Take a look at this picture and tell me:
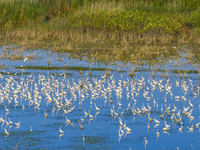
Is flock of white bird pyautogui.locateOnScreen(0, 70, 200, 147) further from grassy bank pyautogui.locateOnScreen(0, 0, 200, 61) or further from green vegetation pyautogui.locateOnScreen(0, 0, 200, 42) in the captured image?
green vegetation pyautogui.locateOnScreen(0, 0, 200, 42)

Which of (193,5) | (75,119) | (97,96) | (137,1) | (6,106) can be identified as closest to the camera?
(75,119)

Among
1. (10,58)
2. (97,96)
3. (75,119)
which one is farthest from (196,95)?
(10,58)

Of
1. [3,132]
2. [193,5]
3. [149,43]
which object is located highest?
[193,5]

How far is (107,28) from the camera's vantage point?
3444 centimetres

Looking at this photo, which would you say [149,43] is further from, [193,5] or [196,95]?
[196,95]

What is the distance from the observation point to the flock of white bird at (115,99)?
11.6 metres

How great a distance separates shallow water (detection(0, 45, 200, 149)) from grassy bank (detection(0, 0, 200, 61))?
10.4 metres

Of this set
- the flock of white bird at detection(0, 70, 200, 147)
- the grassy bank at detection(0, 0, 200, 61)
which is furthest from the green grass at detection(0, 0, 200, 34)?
the flock of white bird at detection(0, 70, 200, 147)

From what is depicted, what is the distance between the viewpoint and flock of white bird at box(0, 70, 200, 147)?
1159cm

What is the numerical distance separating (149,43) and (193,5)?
10.3m

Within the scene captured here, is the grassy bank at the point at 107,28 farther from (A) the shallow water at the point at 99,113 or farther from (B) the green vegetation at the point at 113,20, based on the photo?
(A) the shallow water at the point at 99,113

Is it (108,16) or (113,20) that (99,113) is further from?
(108,16)

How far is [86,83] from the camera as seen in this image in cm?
1689

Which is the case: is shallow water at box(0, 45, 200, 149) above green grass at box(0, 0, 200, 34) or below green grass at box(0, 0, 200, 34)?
below
